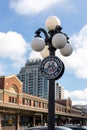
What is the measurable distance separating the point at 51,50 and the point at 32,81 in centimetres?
11459

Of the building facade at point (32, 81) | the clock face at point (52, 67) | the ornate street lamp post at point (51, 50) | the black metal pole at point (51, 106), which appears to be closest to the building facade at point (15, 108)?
the ornate street lamp post at point (51, 50)

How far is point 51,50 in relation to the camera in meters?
10.1

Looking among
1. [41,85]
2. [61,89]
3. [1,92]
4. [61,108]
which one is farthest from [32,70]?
[1,92]

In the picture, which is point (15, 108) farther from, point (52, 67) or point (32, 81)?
point (32, 81)

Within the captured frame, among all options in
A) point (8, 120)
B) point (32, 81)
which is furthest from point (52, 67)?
point (32, 81)

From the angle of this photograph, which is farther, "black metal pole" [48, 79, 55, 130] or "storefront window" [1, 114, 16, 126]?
Result: "storefront window" [1, 114, 16, 126]

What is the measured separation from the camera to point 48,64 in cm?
990

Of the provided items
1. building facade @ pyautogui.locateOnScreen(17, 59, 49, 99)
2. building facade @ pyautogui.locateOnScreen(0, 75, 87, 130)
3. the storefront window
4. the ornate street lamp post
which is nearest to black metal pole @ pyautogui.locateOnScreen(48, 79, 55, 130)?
the ornate street lamp post

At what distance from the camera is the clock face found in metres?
9.60

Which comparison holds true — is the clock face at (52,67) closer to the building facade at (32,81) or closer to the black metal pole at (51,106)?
the black metal pole at (51,106)

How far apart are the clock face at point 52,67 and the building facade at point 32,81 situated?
9826cm

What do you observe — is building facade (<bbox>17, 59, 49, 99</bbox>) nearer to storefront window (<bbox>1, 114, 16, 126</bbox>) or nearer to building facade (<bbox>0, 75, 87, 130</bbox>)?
building facade (<bbox>0, 75, 87, 130</bbox>)

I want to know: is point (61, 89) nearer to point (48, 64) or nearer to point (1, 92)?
point (1, 92)

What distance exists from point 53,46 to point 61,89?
150 meters
